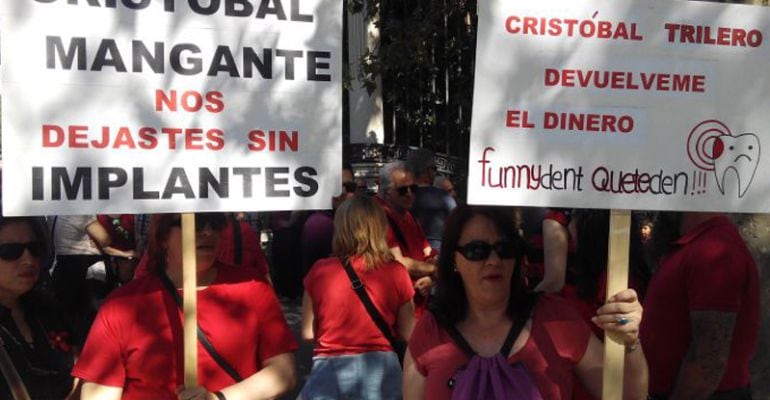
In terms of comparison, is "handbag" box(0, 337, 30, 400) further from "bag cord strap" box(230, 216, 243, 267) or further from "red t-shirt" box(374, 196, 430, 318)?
→ "red t-shirt" box(374, 196, 430, 318)

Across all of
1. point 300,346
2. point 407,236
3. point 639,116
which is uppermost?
point 639,116

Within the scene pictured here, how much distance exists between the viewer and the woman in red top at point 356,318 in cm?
389

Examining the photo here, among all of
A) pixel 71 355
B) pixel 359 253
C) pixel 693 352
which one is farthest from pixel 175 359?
pixel 693 352

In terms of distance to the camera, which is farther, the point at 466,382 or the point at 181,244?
the point at 181,244

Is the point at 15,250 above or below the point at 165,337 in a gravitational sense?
above

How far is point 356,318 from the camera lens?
12.8ft

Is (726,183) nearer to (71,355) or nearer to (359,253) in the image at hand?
(359,253)

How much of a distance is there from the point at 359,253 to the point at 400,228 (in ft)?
3.88

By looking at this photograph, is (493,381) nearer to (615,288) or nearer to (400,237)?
(615,288)

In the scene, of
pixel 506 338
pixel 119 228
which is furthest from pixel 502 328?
pixel 119 228

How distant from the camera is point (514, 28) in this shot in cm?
245

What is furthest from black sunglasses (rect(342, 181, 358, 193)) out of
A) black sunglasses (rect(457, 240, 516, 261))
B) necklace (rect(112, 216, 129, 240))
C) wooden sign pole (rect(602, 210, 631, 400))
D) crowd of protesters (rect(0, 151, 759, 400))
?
wooden sign pole (rect(602, 210, 631, 400))

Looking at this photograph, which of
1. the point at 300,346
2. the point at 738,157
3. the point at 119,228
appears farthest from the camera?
the point at 300,346

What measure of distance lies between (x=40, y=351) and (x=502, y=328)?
171cm
